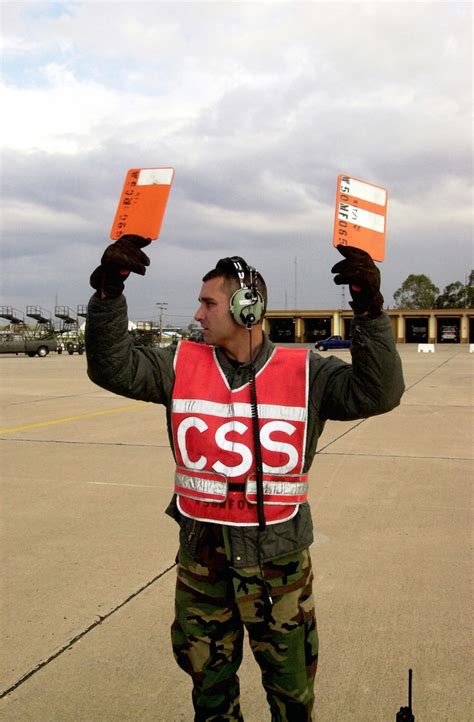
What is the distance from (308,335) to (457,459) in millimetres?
68067

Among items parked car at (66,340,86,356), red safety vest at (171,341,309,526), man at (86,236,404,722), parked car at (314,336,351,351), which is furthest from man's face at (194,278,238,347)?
parked car at (314,336,351,351)

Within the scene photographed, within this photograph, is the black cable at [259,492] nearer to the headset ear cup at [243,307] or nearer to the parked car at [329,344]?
the headset ear cup at [243,307]

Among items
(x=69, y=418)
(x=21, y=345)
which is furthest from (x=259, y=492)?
(x=21, y=345)

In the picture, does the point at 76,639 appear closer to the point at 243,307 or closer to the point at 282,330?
the point at 243,307

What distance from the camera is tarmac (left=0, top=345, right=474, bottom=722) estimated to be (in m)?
2.79

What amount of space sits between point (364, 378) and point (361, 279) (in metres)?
0.31

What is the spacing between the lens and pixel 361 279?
1.94 meters

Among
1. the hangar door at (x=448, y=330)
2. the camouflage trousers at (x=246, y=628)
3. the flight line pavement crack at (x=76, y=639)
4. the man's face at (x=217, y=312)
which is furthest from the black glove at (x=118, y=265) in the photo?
the hangar door at (x=448, y=330)

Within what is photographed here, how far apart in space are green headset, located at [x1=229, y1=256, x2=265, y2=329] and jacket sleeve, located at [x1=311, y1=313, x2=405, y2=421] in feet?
0.93

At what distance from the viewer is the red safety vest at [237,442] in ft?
6.73

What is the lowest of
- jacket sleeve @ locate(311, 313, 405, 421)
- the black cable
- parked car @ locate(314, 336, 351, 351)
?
parked car @ locate(314, 336, 351, 351)

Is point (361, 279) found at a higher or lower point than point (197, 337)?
higher

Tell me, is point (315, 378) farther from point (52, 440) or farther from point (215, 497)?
point (52, 440)

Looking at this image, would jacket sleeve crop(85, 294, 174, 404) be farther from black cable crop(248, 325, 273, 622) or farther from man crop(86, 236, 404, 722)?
black cable crop(248, 325, 273, 622)
